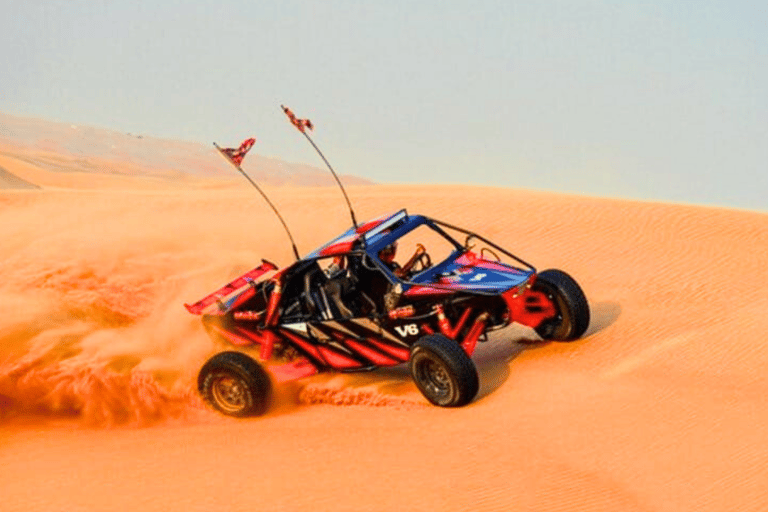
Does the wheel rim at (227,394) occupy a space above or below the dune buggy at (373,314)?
below

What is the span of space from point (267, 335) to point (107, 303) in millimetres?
3180

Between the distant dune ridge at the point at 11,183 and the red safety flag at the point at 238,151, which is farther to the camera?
the distant dune ridge at the point at 11,183

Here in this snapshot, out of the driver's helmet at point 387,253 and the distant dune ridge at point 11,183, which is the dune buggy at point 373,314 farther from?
the distant dune ridge at point 11,183

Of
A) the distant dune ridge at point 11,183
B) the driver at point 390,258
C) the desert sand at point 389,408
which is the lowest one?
the desert sand at point 389,408

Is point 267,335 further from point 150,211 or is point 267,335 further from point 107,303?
point 150,211

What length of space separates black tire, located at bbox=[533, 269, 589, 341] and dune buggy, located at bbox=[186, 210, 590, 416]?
12 mm

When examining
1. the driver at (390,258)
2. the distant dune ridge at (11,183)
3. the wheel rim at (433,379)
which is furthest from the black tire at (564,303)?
the distant dune ridge at (11,183)

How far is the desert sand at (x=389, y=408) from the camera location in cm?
823

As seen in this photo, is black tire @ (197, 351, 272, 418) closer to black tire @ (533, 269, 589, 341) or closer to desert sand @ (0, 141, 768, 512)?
desert sand @ (0, 141, 768, 512)

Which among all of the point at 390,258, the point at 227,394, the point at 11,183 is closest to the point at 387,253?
the point at 390,258

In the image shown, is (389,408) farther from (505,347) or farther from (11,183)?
(11,183)

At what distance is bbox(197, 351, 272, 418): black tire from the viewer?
408 inches

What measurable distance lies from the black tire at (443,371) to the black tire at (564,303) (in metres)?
1.81

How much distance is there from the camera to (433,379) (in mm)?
10023
